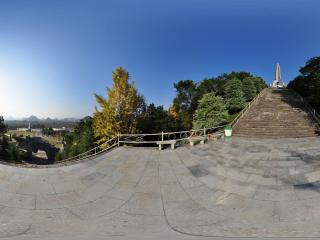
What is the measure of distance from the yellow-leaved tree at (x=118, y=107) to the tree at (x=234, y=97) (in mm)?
17560

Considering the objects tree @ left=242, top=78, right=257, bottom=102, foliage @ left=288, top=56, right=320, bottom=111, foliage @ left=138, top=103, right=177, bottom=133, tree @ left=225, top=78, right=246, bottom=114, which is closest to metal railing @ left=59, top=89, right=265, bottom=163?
foliage @ left=138, top=103, right=177, bottom=133

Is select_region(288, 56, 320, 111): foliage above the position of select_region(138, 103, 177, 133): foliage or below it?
above

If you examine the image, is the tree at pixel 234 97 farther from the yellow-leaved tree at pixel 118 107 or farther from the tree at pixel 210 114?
the yellow-leaved tree at pixel 118 107

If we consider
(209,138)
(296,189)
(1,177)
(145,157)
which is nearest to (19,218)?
(1,177)

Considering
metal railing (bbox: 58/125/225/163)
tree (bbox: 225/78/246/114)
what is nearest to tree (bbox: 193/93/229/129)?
metal railing (bbox: 58/125/225/163)

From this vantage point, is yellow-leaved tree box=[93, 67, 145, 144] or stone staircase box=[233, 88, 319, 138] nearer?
stone staircase box=[233, 88, 319, 138]

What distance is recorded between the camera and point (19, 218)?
734 centimetres

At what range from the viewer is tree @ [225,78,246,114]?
36719mm

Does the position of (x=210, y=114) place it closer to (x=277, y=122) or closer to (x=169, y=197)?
(x=277, y=122)

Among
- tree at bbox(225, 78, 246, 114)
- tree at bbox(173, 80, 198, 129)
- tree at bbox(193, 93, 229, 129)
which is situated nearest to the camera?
tree at bbox(193, 93, 229, 129)

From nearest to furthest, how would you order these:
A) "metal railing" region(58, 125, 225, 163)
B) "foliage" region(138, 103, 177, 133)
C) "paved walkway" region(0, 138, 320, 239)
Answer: "paved walkway" region(0, 138, 320, 239) < "metal railing" region(58, 125, 225, 163) < "foliage" region(138, 103, 177, 133)

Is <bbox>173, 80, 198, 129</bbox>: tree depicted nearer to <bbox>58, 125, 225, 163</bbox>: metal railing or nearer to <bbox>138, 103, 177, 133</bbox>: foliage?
<bbox>138, 103, 177, 133</bbox>: foliage

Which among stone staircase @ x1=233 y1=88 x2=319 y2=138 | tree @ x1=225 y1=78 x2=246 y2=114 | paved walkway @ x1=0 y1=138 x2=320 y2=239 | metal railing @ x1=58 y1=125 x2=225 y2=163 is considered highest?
tree @ x1=225 y1=78 x2=246 y2=114

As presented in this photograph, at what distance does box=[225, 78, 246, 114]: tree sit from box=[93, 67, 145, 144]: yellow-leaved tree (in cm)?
1756
